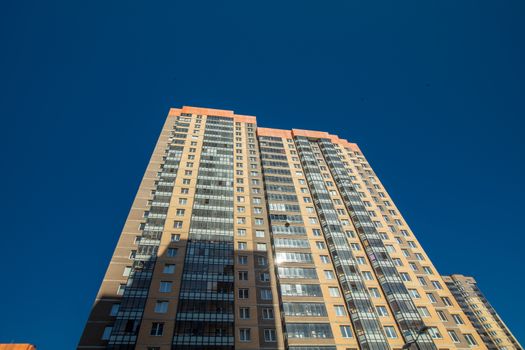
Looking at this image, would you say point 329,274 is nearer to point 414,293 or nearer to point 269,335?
point 414,293

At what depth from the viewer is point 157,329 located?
35594 millimetres

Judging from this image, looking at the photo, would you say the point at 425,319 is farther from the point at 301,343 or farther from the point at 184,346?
the point at 184,346

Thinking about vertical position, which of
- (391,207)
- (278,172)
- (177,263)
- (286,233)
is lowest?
(177,263)

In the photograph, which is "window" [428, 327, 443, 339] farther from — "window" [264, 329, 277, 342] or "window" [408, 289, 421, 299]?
"window" [264, 329, 277, 342]

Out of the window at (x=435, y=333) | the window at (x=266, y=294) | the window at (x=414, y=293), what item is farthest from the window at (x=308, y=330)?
the window at (x=414, y=293)

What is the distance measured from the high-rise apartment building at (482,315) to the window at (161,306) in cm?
11457

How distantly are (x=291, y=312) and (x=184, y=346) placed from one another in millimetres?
14928

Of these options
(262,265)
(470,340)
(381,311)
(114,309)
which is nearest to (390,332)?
(381,311)

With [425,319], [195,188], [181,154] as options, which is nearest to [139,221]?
[195,188]

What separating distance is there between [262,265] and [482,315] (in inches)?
4777

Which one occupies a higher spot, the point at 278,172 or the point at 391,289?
the point at 278,172

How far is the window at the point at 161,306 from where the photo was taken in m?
37.4

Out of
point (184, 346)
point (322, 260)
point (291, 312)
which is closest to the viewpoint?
point (184, 346)

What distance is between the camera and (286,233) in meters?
51.6
